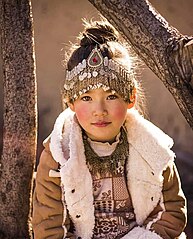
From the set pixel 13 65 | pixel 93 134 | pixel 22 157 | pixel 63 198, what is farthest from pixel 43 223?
pixel 13 65

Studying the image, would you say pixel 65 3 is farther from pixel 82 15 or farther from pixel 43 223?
pixel 43 223

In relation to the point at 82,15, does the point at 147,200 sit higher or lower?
lower

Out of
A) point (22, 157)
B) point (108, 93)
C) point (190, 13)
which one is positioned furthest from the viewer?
point (190, 13)

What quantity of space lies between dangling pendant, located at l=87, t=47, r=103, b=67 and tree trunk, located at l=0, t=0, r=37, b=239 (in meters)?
0.67

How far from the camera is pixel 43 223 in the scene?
9.84ft

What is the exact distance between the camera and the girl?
9.77 ft

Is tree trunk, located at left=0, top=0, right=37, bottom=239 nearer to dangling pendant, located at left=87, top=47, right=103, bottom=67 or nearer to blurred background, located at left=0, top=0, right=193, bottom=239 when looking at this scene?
dangling pendant, located at left=87, top=47, right=103, bottom=67

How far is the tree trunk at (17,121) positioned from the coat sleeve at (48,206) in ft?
1.74

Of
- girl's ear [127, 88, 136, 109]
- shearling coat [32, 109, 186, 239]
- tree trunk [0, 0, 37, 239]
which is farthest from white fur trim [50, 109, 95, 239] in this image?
tree trunk [0, 0, 37, 239]

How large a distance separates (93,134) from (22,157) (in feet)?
2.12

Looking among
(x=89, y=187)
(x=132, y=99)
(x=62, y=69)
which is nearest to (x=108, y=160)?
(x=89, y=187)

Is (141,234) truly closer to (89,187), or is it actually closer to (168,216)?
(168,216)

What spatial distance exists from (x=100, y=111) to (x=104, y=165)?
24 centimetres

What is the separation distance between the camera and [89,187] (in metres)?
3.01
